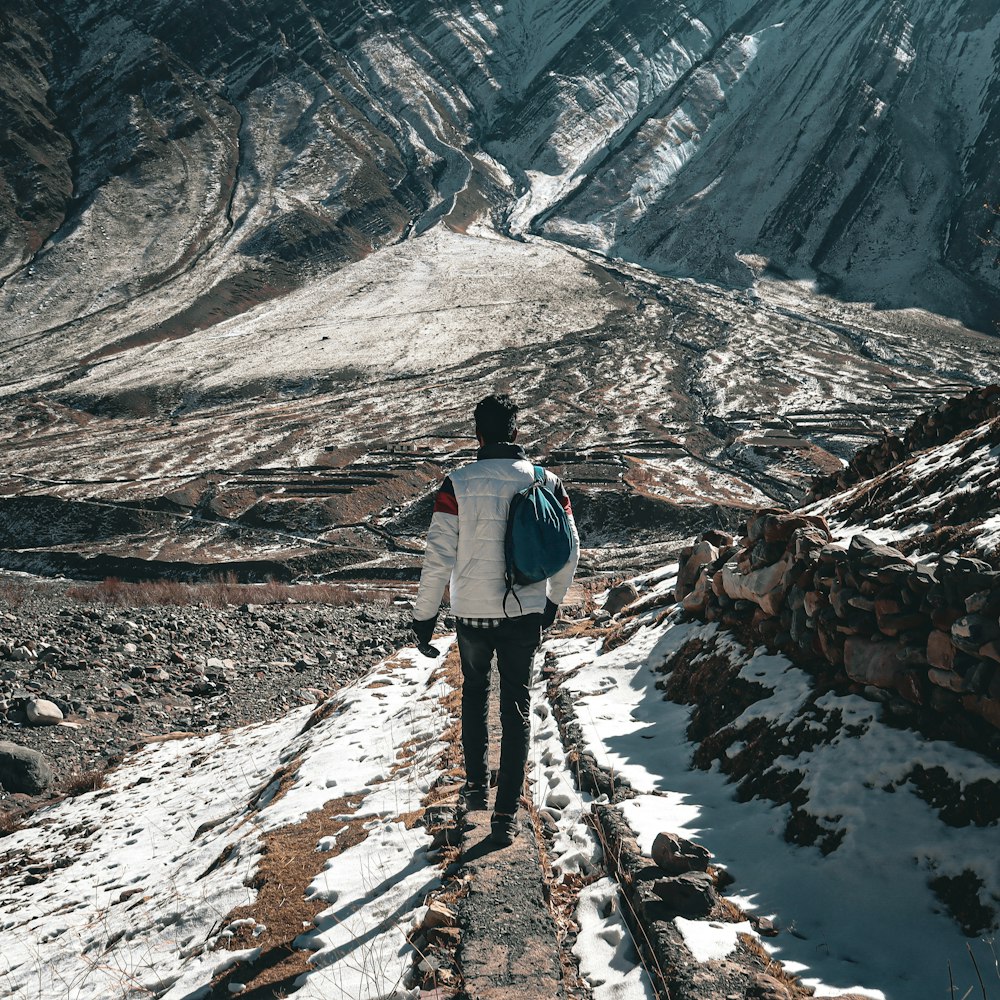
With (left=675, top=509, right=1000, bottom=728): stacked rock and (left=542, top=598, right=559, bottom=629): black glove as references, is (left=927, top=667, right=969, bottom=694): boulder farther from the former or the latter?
(left=542, top=598, right=559, bottom=629): black glove

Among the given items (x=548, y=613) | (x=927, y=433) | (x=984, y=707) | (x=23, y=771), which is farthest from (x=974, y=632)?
(x=23, y=771)

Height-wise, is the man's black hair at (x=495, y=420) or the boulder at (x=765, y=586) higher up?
the man's black hair at (x=495, y=420)

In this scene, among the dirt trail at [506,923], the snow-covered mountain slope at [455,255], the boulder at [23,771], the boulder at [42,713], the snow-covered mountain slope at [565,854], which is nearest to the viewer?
the dirt trail at [506,923]

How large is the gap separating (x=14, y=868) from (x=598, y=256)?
10527cm

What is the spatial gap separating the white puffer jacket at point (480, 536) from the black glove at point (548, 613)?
0.13 meters

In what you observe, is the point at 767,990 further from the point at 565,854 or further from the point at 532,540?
the point at 532,540

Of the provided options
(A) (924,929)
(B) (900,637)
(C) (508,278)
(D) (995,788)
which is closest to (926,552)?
(B) (900,637)

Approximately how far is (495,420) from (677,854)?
9.13ft

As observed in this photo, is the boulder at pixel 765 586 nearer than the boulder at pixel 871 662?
No

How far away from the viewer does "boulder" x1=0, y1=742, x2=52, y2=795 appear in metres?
10.3

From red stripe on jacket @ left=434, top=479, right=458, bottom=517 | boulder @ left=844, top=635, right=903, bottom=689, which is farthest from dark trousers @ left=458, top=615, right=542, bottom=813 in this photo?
boulder @ left=844, top=635, right=903, bottom=689

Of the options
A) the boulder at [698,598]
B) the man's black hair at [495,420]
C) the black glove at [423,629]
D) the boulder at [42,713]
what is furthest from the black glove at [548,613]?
the boulder at [42,713]

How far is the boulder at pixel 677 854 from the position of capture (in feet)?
14.8

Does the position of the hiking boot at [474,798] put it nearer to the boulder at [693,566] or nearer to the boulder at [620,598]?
the boulder at [693,566]
